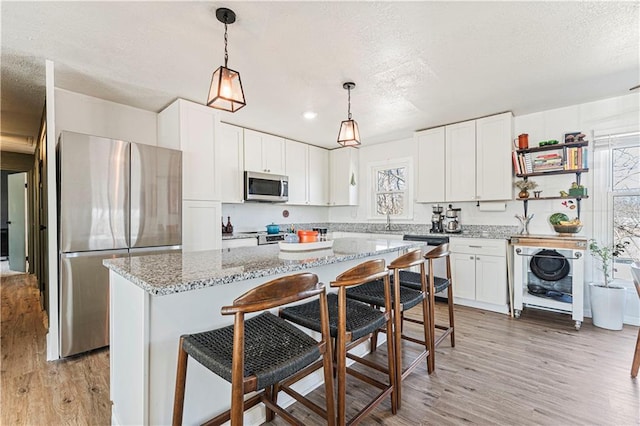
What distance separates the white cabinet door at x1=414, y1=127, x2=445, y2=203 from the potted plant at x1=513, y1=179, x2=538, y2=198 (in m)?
0.88

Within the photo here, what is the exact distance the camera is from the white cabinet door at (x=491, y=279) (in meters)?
3.48

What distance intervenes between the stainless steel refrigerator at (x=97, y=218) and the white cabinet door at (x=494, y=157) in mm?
3707

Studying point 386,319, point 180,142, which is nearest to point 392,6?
point 386,319

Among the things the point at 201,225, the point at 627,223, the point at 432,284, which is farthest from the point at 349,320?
the point at 627,223

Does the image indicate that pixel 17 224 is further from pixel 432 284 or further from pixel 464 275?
pixel 464 275

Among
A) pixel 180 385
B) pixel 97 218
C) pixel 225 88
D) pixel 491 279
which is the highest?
pixel 225 88

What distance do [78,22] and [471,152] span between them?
4.06m

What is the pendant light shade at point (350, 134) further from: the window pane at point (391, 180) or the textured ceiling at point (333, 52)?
the window pane at point (391, 180)

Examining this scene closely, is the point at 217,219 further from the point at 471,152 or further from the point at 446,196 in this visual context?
the point at 471,152

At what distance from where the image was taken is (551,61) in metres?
2.43

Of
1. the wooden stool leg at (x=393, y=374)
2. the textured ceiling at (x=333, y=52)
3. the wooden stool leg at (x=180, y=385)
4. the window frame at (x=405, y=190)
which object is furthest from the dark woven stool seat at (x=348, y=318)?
the window frame at (x=405, y=190)

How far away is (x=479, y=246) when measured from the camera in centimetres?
365

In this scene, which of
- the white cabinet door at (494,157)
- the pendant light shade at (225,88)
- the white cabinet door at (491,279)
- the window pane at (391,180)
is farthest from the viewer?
the window pane at (391,180)

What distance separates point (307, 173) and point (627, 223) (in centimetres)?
409
